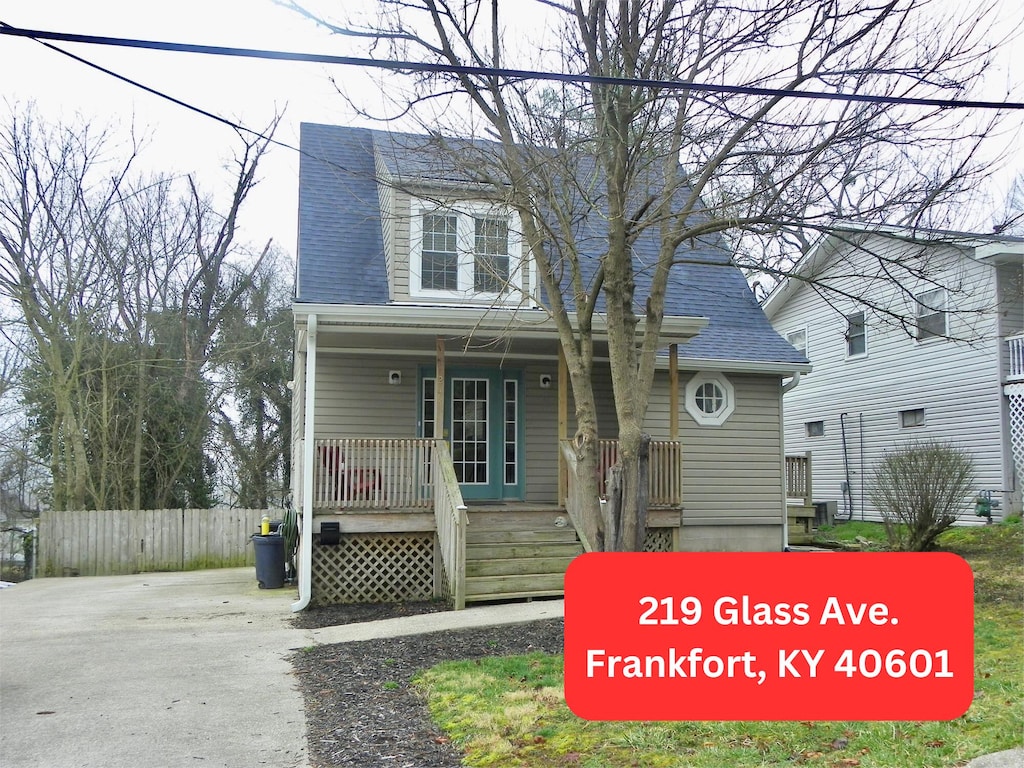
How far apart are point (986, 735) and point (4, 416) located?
22693 millimetres

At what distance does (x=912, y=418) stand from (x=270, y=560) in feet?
46.0

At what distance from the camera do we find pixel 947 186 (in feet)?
25.1

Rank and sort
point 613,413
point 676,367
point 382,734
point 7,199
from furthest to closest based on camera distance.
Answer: point 7,199, point 613,413, point 676,367, point 382,734

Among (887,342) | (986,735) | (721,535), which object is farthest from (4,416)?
(986,735)

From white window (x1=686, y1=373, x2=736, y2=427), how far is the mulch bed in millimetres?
5881

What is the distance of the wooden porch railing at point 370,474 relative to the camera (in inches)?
446

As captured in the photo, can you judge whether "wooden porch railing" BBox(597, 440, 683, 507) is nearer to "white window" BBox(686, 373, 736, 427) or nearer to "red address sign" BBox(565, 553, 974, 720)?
"white window" BBox(686, 373, 736, 427)

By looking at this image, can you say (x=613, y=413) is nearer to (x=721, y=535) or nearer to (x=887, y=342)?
(x=721, y=535)

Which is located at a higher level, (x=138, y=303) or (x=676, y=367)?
(x=138, y=303)

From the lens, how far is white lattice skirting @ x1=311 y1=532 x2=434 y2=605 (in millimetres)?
11430

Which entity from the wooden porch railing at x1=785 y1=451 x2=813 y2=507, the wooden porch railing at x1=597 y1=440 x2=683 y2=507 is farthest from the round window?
the wooden porch railing at x1=785 y1=451 x2=813 y2=507

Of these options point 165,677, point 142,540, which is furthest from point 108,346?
point 165,677

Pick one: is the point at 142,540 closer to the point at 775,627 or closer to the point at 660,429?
the point at 660,429

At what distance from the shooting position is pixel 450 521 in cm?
1054
